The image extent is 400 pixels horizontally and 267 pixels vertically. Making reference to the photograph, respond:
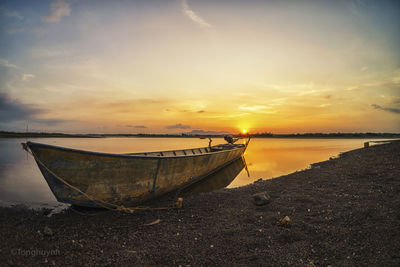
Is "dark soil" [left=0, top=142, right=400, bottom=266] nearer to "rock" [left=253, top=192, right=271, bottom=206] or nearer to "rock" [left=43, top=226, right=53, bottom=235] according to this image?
"rock" [left=43, top=226, right=53, bottom=235]

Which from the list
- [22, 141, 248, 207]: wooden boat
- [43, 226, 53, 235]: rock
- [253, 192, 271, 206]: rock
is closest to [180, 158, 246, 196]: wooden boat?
[22, 141, 248, 207]: wooden boat

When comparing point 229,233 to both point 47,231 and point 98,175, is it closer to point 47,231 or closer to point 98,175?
point 98,175

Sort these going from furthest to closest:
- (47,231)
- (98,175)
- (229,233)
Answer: (98,175) → (47,231) → (229,233)

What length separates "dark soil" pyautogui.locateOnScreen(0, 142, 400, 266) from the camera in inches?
147

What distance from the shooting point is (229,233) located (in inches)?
188

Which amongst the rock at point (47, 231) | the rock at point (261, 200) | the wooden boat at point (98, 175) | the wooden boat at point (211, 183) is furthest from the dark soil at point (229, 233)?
the wooden boat at point (211, 183)

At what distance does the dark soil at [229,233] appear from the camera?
373 cm

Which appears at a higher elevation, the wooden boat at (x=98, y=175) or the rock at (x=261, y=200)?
the wooden boat at (x=98, y=175)

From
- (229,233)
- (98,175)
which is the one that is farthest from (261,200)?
(98,175)

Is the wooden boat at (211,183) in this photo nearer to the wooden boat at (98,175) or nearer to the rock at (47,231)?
the wooden boat at (98,175)

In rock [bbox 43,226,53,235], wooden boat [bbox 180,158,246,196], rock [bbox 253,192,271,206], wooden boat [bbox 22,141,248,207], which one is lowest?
wooden boat [bbox 180,158,246,196]

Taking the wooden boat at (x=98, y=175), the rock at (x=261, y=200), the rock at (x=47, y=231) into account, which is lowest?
the rock at (x=47, y=231)

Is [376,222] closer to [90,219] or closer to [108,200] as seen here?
[108,200]

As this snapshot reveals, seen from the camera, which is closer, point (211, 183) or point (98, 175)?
point (98, 175)
